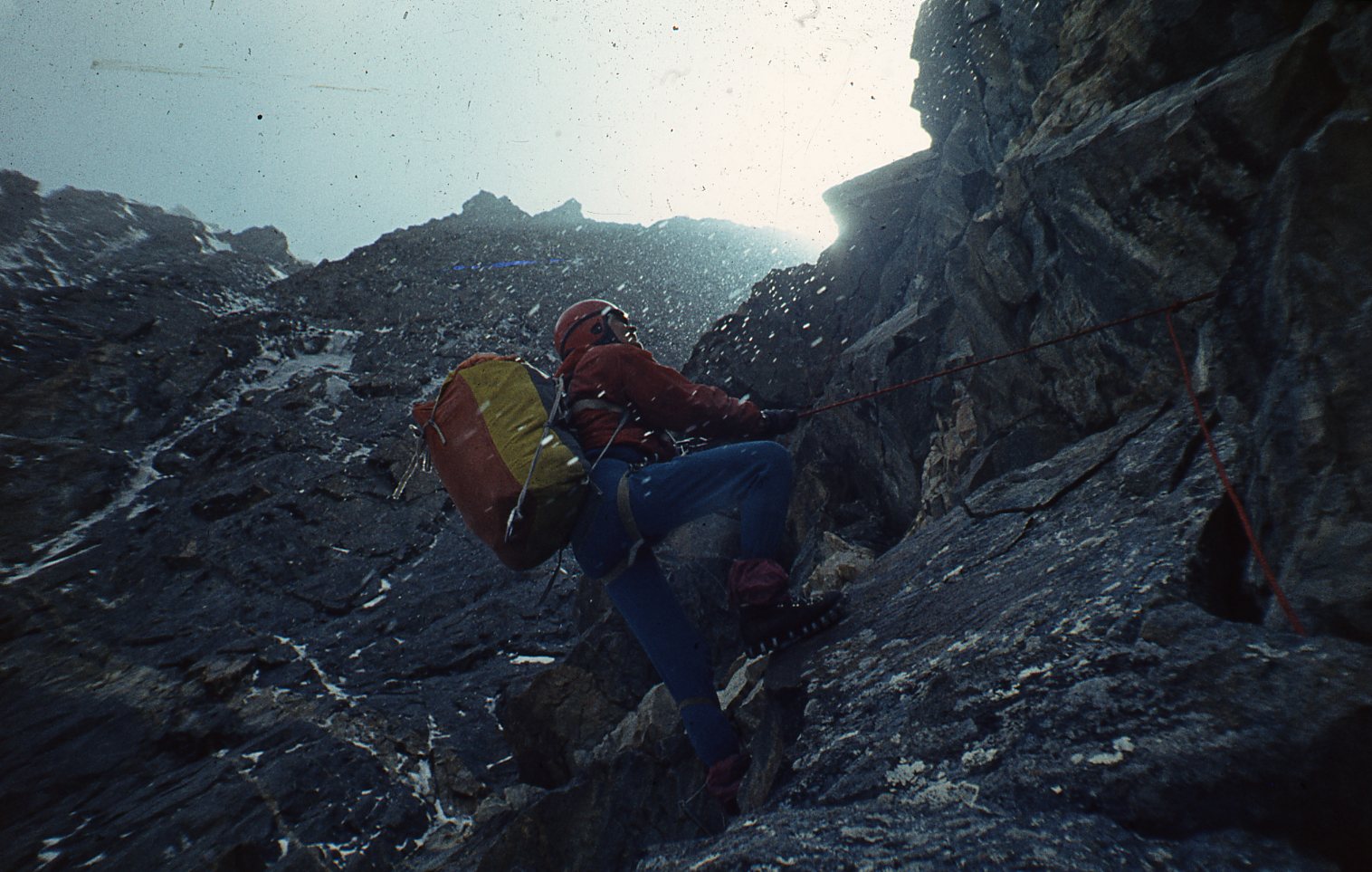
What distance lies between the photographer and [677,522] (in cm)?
384

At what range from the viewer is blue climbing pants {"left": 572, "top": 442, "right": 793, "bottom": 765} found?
3740mm

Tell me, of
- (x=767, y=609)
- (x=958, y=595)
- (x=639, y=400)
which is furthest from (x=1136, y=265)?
(x=639, y=400)

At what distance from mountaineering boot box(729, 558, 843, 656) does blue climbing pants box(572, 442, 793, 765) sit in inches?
6.4

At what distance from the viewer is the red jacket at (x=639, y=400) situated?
400cm

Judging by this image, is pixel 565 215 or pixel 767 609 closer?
pixel 767 609

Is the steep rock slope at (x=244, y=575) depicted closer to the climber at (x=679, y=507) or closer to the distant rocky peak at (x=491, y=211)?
the climber at (x=679, y=507)

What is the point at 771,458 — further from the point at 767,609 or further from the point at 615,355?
the point at 615,355

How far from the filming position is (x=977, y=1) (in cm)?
937

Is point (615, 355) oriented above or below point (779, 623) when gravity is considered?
above

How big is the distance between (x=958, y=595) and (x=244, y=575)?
15933mm

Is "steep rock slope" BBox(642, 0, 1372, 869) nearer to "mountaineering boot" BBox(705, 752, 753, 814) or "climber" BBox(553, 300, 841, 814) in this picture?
"climber" BBox(553, 300, 841, 814)

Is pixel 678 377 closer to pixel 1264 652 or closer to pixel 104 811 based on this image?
pixel 1264 652

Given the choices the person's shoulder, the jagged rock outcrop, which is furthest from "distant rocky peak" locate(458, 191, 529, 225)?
the person's shoulder

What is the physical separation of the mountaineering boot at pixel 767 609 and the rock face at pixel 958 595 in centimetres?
15
